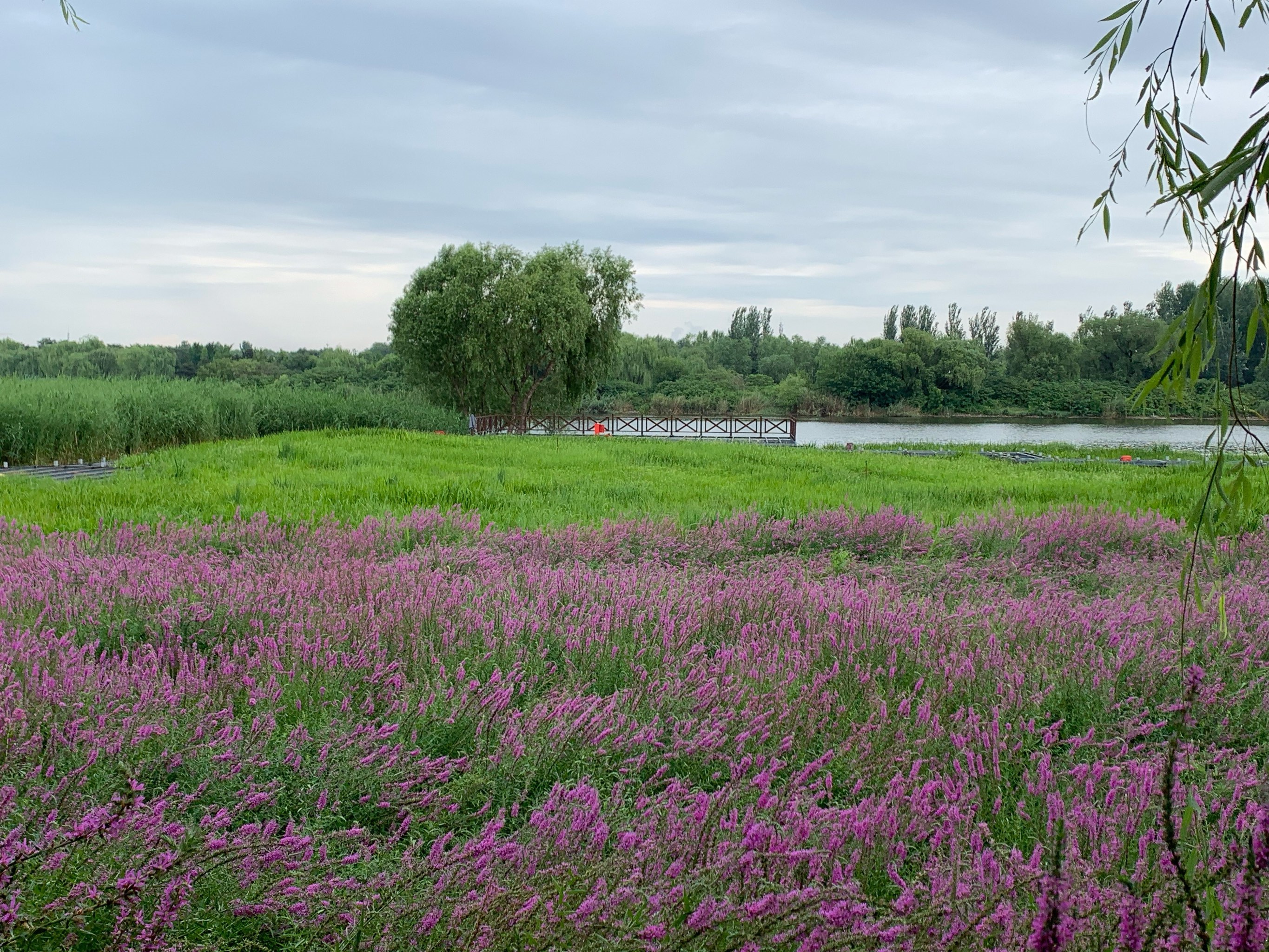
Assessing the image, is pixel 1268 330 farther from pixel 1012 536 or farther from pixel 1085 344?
pixel 1085 344

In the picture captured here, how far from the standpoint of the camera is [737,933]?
71.6 inches

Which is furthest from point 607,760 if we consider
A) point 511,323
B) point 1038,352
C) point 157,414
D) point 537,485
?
point 1038,352

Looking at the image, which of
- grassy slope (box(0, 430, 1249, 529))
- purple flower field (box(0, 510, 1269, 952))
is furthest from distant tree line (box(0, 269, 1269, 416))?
purple flower field (box(0, 510, 1269, 952))

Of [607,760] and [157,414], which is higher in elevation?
[157,414]

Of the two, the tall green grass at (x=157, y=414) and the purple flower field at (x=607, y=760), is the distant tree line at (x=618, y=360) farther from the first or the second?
the purple flower field at (x=607, y=760)

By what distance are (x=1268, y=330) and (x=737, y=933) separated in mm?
1639

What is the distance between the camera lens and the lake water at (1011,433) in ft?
127

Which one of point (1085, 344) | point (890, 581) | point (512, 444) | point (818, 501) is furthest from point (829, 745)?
point (1085, 344)

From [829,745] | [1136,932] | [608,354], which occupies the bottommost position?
[829,745]

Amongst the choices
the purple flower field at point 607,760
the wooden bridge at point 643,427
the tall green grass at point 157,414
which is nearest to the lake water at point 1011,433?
the wooden bridge at point 643,427

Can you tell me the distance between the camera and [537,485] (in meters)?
10.9

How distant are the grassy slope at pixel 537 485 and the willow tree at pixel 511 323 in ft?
64.5

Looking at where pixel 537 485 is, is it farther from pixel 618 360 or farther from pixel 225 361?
pixel 225 361

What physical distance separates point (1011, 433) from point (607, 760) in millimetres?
56116
